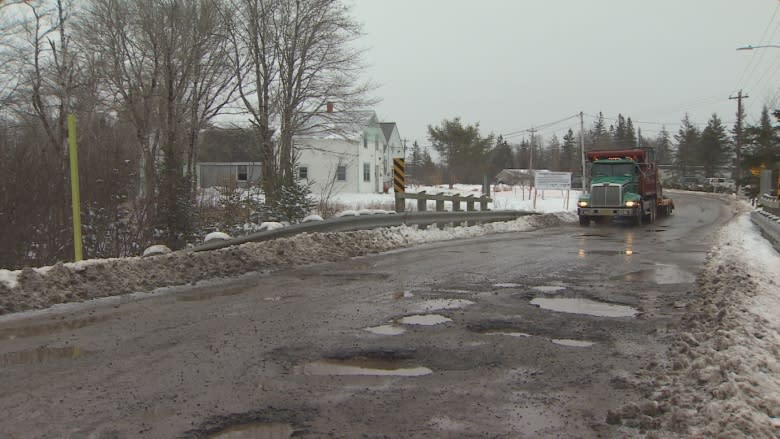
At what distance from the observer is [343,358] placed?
15.9 ft

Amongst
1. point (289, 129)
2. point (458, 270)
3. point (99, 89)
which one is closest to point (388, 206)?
point (289, 129)

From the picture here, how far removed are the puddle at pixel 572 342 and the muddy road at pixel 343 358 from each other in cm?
2

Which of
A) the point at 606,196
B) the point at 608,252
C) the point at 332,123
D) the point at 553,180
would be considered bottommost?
the point at 608,252

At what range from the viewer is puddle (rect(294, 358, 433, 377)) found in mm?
4492

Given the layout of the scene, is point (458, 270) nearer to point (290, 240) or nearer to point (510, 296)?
point (510, 296)

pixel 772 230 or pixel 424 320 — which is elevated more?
pixel 772 230

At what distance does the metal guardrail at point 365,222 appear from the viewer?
10.7m

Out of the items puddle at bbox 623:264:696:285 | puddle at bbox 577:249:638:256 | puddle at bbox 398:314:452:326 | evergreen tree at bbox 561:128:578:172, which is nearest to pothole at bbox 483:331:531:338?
puddle at bbox 398:314:452:326

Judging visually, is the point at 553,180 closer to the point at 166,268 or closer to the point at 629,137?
the point at 166,268

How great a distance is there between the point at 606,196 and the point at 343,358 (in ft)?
67.3

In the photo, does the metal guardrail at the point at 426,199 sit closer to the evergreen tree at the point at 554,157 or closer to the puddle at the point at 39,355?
the puddle at the point at 39,355

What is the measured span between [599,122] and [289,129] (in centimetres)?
13256

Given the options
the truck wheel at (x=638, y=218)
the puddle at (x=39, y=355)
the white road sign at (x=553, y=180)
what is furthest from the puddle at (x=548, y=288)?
the white road sign at (x=553, y=180)

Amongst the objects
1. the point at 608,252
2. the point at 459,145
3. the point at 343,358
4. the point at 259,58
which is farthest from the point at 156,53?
the point at 459,145
